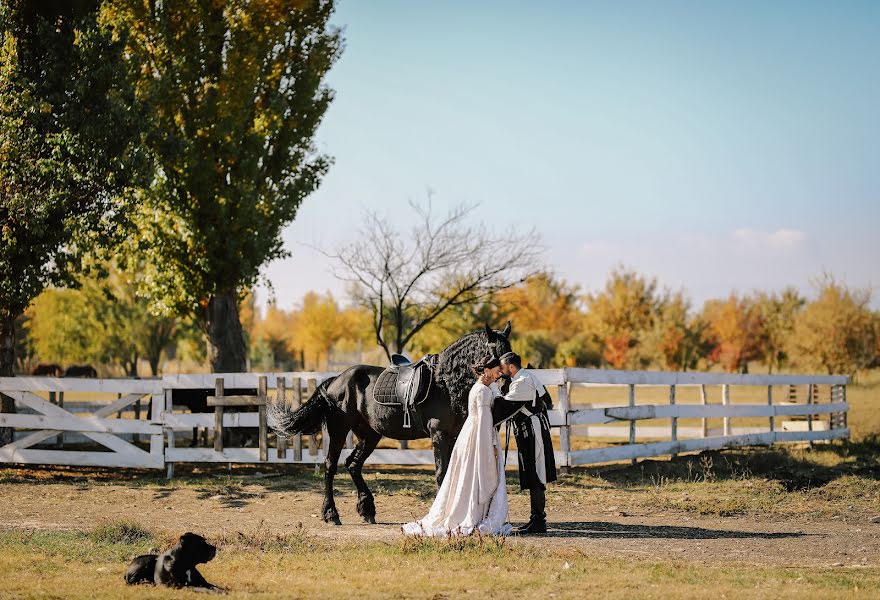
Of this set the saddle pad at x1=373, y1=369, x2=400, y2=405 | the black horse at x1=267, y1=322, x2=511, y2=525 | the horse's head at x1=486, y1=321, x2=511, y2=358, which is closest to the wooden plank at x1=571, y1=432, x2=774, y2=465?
the black horse at x1=267, y1=322, x2=511, y2=525

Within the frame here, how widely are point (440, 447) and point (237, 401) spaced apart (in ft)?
18.6

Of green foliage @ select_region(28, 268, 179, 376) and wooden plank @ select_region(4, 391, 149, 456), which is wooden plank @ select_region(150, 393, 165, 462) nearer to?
wooden plank @ select_region(4, 391, 149, 456)

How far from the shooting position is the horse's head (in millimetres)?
9047

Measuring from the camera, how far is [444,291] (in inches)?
1041

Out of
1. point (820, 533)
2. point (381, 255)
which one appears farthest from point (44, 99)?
point (820, 533)

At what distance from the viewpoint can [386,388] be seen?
33.5 feet

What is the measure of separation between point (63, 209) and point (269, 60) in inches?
225

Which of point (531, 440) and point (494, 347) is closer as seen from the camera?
point (494, 347)

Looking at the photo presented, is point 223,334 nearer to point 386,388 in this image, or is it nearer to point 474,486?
point 386,388

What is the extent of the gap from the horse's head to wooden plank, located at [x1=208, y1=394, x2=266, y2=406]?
5.99 meters

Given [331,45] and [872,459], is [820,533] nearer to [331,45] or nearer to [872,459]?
[872,459]

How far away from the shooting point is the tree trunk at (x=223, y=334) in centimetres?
1934

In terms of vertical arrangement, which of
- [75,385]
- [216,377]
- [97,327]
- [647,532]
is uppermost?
[97,327]

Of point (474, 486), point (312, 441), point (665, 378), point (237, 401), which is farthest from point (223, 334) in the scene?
point (474, 486)
